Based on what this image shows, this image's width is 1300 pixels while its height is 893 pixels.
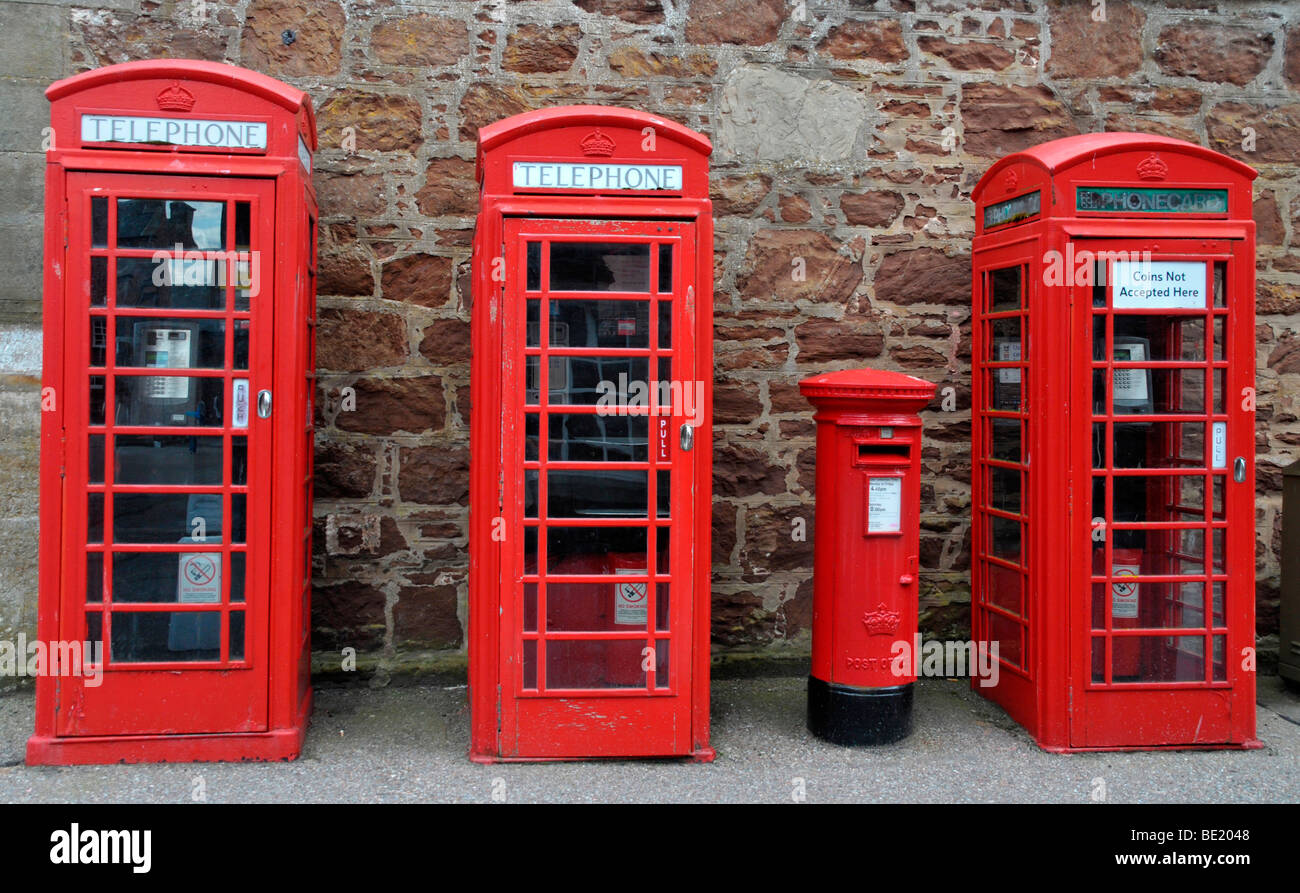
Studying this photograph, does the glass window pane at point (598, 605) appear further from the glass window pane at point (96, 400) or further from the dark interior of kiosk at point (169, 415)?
the glass window pane at point (96, 400)

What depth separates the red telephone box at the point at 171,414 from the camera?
4094 mm

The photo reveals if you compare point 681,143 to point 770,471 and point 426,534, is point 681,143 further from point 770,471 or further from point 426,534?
point 426,534

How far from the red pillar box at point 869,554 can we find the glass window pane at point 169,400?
8.22ft

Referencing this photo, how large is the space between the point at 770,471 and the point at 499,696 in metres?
1.98

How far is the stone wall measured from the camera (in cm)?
523

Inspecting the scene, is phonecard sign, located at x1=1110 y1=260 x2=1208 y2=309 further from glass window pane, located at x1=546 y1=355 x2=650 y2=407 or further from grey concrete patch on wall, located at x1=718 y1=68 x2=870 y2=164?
glass window pane, located at x1=546 y1=355 x2=650 y2=407

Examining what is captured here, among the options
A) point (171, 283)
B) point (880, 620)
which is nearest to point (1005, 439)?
point (880, 620)

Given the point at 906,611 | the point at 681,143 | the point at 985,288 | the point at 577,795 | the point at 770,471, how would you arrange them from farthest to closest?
the point at 770,471, the point at 985,288, the point at 906,611, the point at 681,143, the point at 577,795

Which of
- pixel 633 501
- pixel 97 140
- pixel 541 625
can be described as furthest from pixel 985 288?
pixel 97 140

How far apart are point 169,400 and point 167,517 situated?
482mm

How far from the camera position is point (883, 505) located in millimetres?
4523

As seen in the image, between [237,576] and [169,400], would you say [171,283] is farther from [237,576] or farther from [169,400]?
→ [237,576]

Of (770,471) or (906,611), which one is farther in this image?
(770,471)

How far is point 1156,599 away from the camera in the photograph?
4629mm
